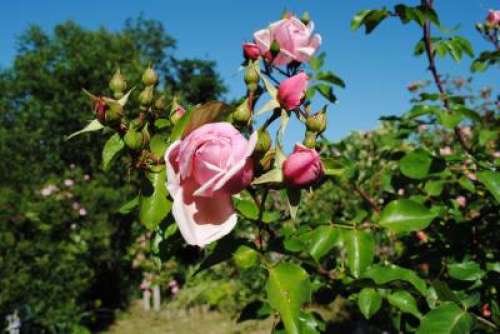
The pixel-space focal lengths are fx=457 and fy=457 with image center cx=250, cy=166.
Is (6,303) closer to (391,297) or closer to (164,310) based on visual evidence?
(164,310)

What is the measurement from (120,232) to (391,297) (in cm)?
613

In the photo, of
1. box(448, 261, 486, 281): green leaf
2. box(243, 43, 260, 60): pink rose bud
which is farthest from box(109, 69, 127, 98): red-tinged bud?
box(448, 261, 486, 281): green leaf

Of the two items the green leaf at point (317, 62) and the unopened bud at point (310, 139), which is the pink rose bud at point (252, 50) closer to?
the unopened bud at point (310, 139)

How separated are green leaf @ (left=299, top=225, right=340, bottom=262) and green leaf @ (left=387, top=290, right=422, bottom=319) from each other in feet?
0.87

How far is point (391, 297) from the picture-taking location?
130cm

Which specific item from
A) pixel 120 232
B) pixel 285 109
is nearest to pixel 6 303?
pixel 120 232

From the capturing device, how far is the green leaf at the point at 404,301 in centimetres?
129

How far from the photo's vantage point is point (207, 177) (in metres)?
0.73

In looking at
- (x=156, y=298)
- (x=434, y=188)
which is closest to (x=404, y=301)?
(x=434, y=188)

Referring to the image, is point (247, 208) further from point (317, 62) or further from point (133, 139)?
point (317, 62)

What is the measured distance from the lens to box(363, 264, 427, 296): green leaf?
1.17 metres

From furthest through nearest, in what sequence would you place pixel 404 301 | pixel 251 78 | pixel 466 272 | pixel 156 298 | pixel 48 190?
pixel 156 298 → pixel 48 190 → pixel 466 272 → pixel 404 301 → pixel 251 78

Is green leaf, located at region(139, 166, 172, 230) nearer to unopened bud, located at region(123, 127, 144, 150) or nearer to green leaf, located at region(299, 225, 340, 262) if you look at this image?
unopened bud, located at region(123, 127, 144, 150)

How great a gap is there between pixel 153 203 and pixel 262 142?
0.80 ft
